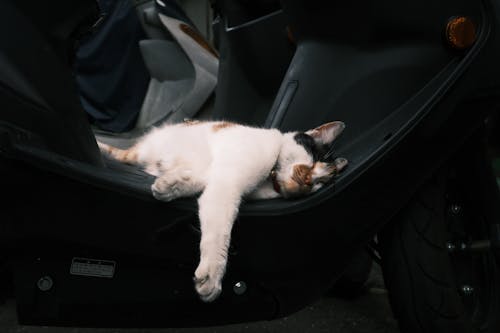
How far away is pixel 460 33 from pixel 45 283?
104 centimetres

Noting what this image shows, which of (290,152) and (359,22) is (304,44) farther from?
(290,152)

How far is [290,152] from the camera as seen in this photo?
1076 mm

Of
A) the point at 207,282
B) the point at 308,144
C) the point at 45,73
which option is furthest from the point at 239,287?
the point at 45,73

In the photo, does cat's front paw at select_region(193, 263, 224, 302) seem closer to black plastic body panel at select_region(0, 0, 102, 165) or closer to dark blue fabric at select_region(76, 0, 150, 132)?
→ black plastic body panel at select_region(0, 0, 102, 165)

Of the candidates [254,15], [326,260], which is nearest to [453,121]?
[326,260]

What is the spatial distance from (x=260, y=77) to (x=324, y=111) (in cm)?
62

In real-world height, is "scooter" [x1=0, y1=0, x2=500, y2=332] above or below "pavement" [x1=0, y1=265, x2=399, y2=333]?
above

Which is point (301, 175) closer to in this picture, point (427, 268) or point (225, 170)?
point (225, 170)

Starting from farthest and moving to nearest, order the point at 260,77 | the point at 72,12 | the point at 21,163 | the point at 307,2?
the point at 260,77 < the point at 307,2 < the point at 72,12 < the point at 21,163

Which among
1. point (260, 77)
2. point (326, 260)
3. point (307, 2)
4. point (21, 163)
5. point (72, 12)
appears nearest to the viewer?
point (21, 163)

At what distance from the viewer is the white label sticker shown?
0.89 m

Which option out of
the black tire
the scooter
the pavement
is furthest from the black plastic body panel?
the pavement

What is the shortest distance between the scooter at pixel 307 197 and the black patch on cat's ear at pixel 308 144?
0.06m

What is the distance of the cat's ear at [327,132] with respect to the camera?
3.51 ft
